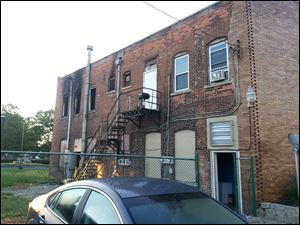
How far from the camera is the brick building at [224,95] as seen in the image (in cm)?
1039

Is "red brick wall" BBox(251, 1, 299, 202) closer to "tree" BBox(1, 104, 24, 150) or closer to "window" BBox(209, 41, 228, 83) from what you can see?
"window" BBox(209, 41, 228, 83)

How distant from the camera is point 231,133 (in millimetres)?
10859

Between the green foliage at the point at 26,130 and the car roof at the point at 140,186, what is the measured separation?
5069cm

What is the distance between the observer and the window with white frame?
11.0m

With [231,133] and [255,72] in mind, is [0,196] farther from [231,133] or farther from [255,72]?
[255,72]

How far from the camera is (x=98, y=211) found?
370 centimetres

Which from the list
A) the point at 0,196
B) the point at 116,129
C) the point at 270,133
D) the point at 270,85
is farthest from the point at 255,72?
the point at 0,196

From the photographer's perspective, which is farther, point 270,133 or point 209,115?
point 209,115

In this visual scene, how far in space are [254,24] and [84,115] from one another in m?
11.5

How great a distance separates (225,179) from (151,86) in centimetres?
546

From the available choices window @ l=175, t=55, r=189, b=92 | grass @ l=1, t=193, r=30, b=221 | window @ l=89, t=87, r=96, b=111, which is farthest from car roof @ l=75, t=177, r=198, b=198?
window @ l=89, t=87, r=96, b=111

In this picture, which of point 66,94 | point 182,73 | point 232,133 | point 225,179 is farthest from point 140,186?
point 66,94

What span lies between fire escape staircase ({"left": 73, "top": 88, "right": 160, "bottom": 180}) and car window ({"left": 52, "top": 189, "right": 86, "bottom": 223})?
8946 mm

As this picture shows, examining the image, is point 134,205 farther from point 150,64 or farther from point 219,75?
point 150,64
